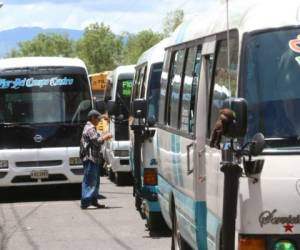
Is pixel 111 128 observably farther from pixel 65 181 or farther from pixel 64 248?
pixel 64 248

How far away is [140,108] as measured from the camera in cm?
1227

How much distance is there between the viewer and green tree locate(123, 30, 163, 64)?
272 feet

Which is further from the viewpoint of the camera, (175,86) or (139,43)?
(139,43)

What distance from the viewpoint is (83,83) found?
698 inches

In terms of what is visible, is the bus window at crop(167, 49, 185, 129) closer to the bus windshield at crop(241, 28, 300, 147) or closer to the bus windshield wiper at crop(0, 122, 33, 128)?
the bus windshield at crop(241, 28, 300, 147)

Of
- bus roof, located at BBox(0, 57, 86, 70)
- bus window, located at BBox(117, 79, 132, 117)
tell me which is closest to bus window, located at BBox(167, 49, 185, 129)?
bus roof, located at BBox(0, 57, 86, 70)

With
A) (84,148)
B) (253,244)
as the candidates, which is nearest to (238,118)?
(253,244)

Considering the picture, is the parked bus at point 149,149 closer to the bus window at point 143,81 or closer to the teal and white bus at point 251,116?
the bus window at point 143,81

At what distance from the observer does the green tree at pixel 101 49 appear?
9325 centimetres

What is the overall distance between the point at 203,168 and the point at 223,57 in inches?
43.6

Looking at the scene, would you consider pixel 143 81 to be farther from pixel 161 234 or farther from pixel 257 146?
pixel 257 146

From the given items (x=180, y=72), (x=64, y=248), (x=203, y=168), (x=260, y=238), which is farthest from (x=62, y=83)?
(x=260, y=238)

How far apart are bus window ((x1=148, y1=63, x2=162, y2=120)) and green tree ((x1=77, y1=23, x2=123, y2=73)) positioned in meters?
79.4

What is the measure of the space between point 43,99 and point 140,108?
5.77 meters
